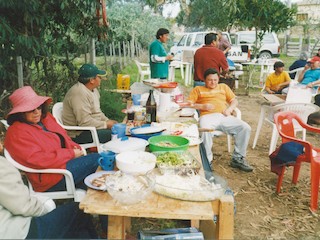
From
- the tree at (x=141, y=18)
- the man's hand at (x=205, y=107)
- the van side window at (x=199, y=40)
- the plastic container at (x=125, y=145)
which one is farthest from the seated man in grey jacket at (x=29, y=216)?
the tree at (x=141, y=18)

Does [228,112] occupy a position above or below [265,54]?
above

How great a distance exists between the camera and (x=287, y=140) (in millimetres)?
3736

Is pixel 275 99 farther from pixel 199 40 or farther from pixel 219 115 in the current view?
pixel 199 40

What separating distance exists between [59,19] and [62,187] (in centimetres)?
329

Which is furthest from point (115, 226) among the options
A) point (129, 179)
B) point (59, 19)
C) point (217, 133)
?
point (59, 19)

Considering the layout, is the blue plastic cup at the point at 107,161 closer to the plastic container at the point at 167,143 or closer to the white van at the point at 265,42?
the plastic container at the point at 167,143

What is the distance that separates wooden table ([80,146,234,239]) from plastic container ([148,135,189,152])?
2.02 feet

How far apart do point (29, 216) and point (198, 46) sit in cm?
1276

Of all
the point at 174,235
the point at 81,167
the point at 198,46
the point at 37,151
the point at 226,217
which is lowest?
the point at 174,235

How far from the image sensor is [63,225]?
6.89ft

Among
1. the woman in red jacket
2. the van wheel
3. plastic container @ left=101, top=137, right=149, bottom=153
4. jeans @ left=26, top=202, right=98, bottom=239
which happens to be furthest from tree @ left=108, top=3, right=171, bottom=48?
jeans @ left=26, top=202, right=98, bottom=239

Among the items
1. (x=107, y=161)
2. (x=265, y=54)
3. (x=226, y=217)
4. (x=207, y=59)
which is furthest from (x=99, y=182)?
(x=265, y=54)

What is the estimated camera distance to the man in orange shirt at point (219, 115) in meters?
4.34

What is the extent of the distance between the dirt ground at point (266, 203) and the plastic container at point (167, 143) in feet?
3.80
